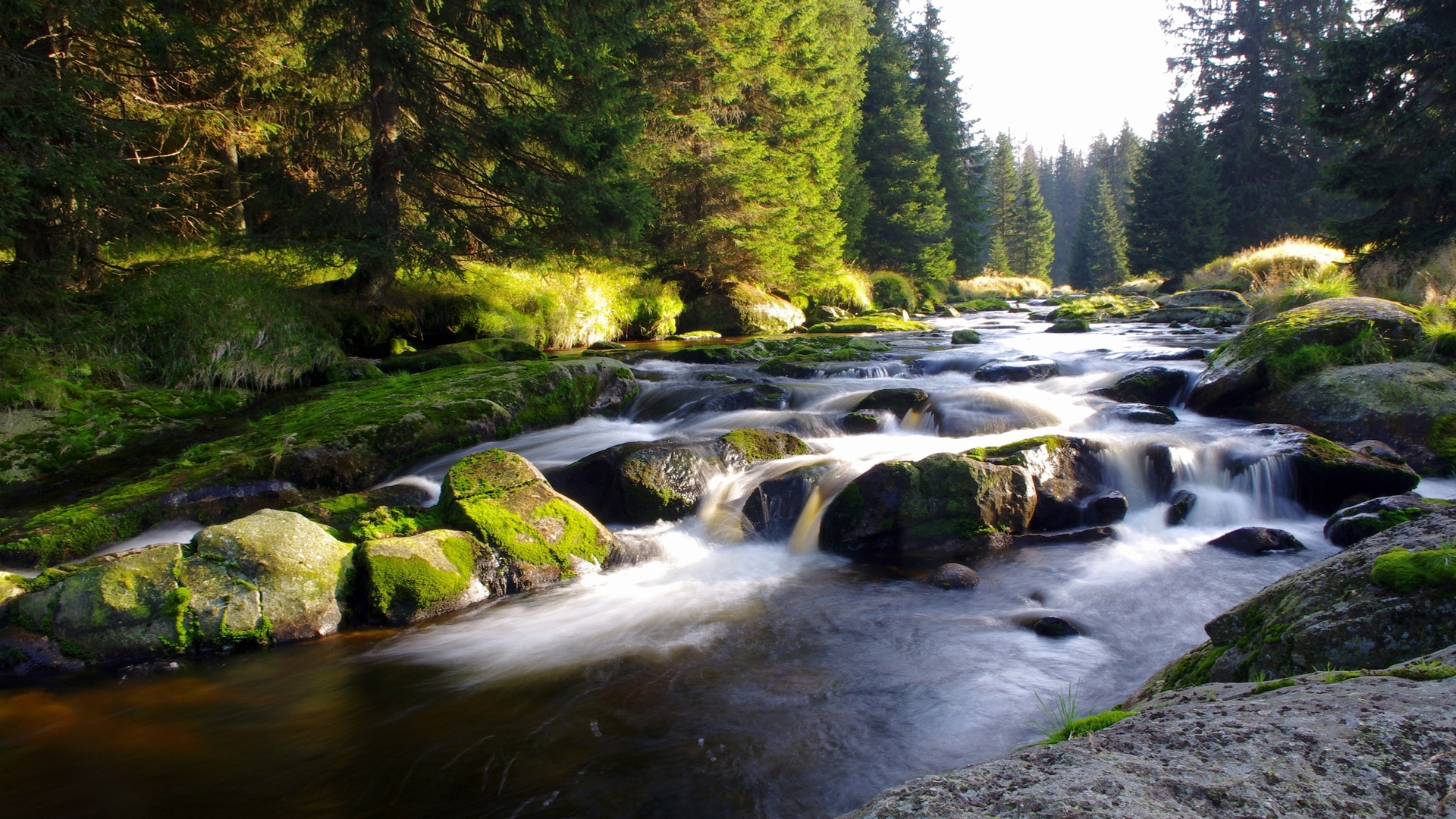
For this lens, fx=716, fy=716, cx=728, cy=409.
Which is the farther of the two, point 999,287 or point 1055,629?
point 999,287

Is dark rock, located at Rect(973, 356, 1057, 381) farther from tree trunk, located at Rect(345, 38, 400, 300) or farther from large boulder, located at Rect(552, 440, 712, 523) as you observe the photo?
tree trunk, located at Rect(345, 38, 400, 300)

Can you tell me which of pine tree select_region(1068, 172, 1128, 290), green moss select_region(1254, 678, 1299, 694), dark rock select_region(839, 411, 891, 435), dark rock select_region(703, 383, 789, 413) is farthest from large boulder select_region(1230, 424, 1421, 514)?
pine tree select_region(1068, 172, 1128, 290)

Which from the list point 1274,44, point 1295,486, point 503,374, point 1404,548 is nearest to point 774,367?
point 503,374

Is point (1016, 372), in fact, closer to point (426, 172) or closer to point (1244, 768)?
point (426, 172)

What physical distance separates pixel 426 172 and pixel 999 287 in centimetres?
3849

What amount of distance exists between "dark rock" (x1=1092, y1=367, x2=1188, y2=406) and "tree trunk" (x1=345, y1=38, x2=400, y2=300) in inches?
446

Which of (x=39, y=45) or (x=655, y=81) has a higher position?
(x=655, y=81)

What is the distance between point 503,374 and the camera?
30.9 feet

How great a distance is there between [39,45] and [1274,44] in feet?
155

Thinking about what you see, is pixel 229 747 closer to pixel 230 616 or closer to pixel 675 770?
pixel 230 616

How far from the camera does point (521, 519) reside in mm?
5848

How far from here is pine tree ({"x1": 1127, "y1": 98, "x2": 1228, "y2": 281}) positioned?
34812 mm

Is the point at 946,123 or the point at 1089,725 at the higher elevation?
the point at 946,123

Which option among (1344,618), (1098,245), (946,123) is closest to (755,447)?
(1344,618)
